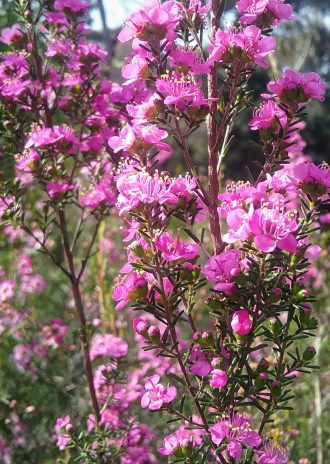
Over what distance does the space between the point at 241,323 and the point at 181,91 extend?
514 millimetres

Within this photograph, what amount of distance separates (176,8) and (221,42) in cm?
15

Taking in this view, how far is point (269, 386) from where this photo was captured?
1.27 meters

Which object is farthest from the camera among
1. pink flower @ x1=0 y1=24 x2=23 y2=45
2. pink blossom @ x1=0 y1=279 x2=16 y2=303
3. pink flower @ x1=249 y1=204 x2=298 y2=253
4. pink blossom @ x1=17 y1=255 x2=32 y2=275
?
pink blossom @ x1=17 y1=255 x2=32 y2=275

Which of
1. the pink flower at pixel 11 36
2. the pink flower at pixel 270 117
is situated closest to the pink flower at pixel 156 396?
the pink flower at pixel 270 117

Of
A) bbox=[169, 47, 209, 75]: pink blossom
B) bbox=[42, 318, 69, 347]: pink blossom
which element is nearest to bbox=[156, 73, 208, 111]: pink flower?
bbox=[169, 47, 209, 75]: pink blossom

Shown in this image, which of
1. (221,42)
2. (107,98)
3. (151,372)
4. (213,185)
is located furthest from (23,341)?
(221,42)

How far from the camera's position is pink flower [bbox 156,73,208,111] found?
4.06 feet

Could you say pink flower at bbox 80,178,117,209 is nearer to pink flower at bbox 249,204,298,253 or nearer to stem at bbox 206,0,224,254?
stem at bbox 206,0,224,254

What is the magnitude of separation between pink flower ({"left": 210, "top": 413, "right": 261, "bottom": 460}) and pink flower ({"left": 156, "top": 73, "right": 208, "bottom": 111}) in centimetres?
69

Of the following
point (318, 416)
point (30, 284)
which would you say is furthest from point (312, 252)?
point (30, 284)

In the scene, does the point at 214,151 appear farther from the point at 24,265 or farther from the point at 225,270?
the point at 24,265

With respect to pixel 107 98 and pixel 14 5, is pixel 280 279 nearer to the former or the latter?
pixel 107 98

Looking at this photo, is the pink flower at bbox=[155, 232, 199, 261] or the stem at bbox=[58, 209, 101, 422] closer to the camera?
the pink flower at bbox=[155, 232, 199, 261]

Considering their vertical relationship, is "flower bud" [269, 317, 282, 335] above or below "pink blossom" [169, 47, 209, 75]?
below
